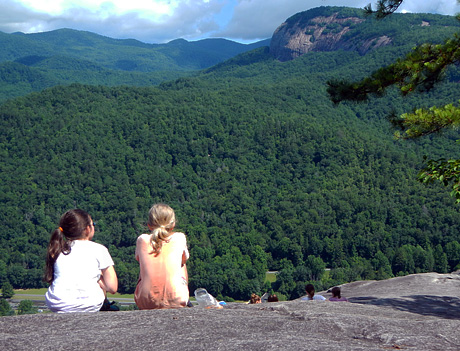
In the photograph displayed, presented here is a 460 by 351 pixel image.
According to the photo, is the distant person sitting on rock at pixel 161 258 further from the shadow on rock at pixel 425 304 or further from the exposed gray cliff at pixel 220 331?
the shadow on rock at pixel 425 304

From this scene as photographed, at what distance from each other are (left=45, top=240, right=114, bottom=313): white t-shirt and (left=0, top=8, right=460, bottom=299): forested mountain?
1557 inches

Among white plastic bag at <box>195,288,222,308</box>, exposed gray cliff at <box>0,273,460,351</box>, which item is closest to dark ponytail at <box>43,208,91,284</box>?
exposed gray cliff at <box>0,273,460,351</box>

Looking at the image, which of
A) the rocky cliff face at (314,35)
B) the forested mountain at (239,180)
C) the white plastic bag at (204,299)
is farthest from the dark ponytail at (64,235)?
the rocky cliff face at (314,35)

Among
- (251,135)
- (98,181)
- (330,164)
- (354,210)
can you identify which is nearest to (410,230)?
(354,210)

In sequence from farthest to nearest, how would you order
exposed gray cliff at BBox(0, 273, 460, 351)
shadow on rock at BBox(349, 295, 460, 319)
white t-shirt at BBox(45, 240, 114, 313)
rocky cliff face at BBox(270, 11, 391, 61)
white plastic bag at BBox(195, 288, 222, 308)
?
rocky cliff face at BBox(270, 11, 391, 61)
shadow on rock at BBox(349, 295, 460, 319)
white plastic bag at BBox(195, 288, 222, 308)
white t-shirt at BBox(45, 240, 114, 313)
exposed gray cliff at BBox(0, 273, 460, 351)

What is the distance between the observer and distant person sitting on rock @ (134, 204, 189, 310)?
5008 mm

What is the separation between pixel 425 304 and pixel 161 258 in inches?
226

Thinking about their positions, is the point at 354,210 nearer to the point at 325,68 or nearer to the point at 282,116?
the point at 282,116

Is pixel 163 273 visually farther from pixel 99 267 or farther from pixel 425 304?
pixel 425 304

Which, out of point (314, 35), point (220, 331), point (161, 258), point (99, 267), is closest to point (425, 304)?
point (220, 331)

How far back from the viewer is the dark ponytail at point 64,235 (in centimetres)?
473

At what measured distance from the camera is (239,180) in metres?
84.5

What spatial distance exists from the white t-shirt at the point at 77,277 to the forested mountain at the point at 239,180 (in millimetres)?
39537

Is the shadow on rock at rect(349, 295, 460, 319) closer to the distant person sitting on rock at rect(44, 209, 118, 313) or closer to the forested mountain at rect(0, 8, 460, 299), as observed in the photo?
the distant person sitting on rock at rect(44, 209, 118, 313)
